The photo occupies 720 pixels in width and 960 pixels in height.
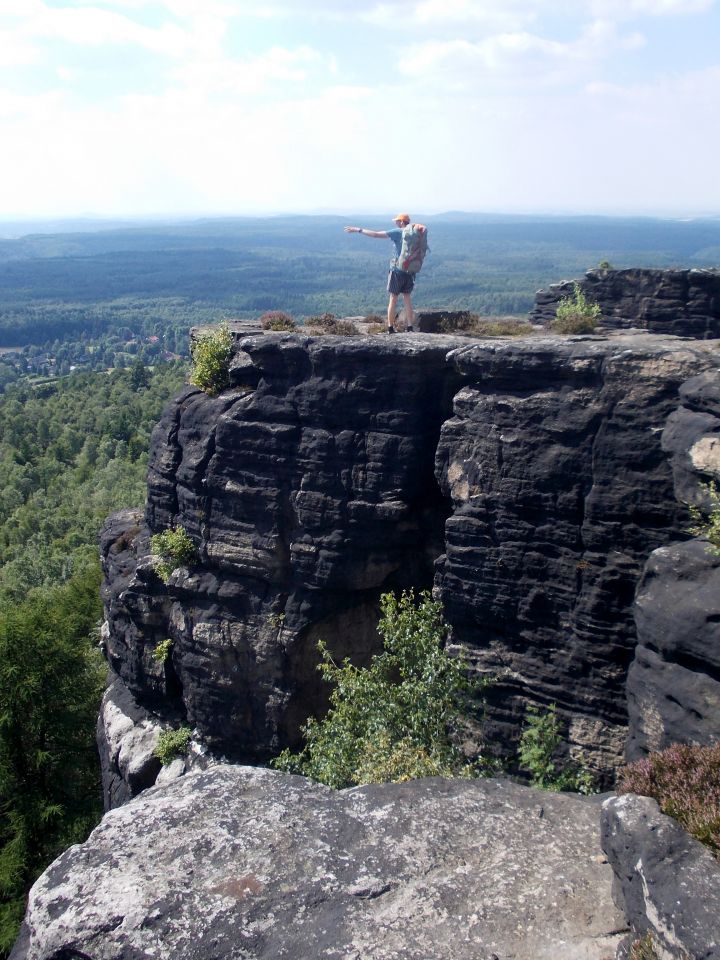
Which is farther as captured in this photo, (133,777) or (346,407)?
(133,777)

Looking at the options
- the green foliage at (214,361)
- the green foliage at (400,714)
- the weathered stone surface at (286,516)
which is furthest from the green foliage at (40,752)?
the green foliage at (400,714)

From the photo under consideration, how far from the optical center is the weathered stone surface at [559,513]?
50.9ft

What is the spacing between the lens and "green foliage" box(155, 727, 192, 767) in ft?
76.0

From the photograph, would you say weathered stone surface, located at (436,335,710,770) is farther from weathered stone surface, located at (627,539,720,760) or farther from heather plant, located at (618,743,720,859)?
heather plant, located at (618,743,720,859)

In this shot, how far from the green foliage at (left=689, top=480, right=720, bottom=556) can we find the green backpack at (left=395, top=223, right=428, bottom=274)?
977 centimetres

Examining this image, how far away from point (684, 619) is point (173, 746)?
15.2 m

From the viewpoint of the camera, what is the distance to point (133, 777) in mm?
23531

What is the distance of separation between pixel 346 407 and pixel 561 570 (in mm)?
6246

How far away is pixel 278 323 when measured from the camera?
23312mm

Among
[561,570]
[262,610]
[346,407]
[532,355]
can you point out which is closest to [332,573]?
[262,610]

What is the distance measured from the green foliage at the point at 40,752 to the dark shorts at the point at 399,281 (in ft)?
51.2

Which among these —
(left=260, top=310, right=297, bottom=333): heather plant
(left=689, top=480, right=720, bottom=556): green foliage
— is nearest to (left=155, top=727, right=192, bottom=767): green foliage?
(left=260, top=310, right=297, bottom=333): heather plant

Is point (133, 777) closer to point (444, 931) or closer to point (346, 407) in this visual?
point (346, 407)

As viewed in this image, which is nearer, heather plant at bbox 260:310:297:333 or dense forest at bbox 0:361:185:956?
heather plant at bbox 260:310:297:333
